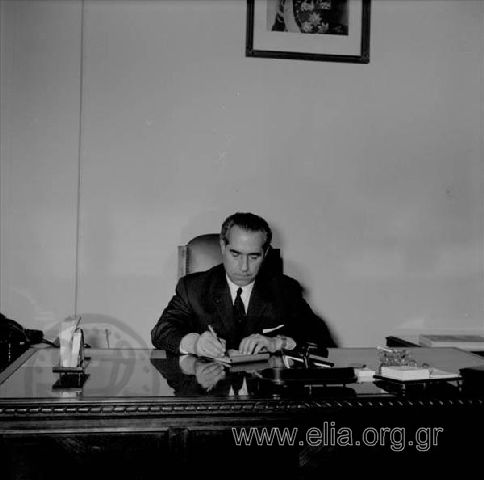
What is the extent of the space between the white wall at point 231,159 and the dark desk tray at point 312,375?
1734 mm

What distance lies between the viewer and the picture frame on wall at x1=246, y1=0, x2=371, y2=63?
11.1ft

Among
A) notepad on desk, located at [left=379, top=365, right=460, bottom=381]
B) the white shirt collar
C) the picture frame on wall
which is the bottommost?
notepad on desk, located at [left=379, top=365, right=460, bottom=381]

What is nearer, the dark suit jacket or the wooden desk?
the wooden desk

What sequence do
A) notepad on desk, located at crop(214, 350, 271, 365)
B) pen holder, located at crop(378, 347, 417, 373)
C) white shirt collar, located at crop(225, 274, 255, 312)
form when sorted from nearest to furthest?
1. pen holder, located at crop(378, 347, 417, 373)
2. notepad on desk, located at crop(214, 350, 271, 365)
3. white shirt collar, located at crop(225, 274, 255, 312)

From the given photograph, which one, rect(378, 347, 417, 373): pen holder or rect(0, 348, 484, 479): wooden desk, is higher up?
rect(378, 347, 417, 373): pen holder

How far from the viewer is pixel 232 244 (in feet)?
8.07

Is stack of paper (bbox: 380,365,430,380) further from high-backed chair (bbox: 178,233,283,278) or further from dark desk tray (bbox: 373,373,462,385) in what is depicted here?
high-backed chair (bbox: 178,233,283,278)

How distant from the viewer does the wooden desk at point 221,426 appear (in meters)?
1.50

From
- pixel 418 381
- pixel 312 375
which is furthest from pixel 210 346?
pixel 418 381

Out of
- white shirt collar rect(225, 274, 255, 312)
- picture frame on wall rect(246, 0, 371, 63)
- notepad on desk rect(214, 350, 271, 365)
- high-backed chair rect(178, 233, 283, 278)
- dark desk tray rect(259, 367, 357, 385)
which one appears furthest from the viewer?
picture frame on wall rect(246, 0, 371, 63)

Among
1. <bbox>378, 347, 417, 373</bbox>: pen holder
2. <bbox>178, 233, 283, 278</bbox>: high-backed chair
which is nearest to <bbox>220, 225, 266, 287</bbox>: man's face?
<bbox>178, 233, 283, 278</bbox>: high-backed chair

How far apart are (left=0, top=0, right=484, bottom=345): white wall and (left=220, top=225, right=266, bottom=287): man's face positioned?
0.95 meters

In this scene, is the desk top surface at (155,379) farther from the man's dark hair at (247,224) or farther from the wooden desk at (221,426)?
the man's dark hair at (247,224)

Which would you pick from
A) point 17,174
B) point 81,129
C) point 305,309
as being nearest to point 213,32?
point 81,129
